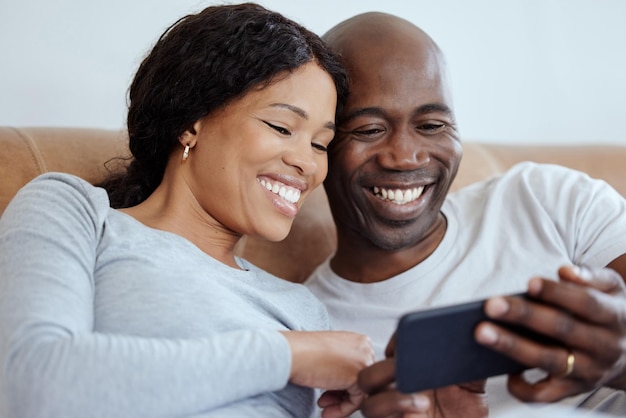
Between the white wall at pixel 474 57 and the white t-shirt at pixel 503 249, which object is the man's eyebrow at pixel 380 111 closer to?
the white t-shirt at pixel 503 249

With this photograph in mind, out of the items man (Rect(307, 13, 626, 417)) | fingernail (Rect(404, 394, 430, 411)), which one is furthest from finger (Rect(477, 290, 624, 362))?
man (Rect(307, 13, 626, 417))

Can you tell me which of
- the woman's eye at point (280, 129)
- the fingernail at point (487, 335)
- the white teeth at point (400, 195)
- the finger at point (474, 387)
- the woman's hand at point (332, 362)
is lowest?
the finger at point (474, 387)

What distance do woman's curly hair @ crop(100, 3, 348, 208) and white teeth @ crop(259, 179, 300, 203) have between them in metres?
0.16

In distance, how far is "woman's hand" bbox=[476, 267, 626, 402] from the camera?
99cm

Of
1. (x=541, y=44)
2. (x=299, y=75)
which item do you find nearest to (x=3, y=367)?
(x=299, y=75)

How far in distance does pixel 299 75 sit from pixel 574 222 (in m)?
0.64

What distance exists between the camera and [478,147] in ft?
7.54

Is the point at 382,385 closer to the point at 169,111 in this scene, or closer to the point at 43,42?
the point at 169,111

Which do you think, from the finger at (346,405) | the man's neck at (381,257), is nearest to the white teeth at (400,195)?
the man's neck at (381,257)

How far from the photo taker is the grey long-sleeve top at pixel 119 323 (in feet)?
3.23

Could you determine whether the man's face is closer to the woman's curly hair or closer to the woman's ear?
the woman's curly hair

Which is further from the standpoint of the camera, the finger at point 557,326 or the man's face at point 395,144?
the man's face at point 395,144

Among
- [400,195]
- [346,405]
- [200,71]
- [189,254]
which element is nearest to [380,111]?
[400,195]

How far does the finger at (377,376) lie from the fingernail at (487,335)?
0.15 meters
